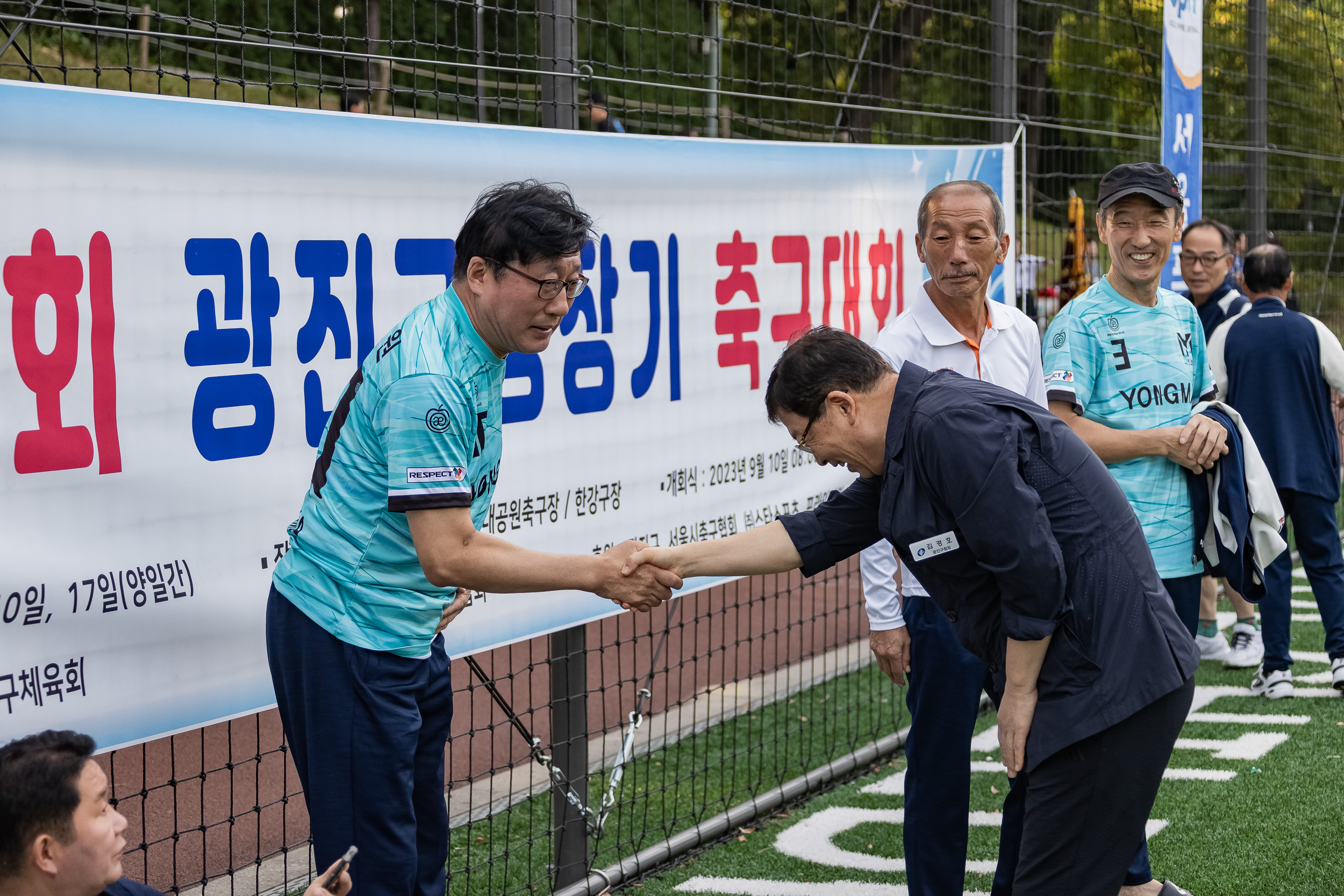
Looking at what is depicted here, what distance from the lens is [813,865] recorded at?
14.5 ft

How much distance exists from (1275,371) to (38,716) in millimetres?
5545

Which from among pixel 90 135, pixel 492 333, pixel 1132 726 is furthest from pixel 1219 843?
pixel 90 135

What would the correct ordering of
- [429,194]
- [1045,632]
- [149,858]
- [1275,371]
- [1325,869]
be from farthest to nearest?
[1275,371], [149,858], [1325,869], [429,194], [1045,632]

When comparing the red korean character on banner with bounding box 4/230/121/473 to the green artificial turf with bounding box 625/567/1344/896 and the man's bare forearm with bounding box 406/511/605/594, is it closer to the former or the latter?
the man's bare forearm with bounding box 406/511/605/594

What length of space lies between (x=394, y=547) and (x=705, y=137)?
8.35 feet

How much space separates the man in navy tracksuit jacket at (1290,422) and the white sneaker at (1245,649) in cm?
30

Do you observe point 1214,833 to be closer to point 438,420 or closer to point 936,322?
point 936,322

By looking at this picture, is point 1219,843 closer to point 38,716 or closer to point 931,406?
point 931,406

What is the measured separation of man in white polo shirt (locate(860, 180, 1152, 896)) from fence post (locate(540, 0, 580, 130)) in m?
1.04

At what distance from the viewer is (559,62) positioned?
12.7ft

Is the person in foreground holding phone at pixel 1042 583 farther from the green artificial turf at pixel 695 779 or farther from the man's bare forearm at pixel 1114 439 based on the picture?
the green artificial turf at pixel 695 779

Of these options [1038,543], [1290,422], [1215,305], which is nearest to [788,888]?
[1038,543]

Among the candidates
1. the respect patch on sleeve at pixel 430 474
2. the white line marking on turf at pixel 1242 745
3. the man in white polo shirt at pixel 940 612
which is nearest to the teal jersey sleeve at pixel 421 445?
the respect patch on sleeve at pixel 430 474

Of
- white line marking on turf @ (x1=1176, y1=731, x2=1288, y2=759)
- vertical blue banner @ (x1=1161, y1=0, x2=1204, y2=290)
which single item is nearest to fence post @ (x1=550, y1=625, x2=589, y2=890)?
white line marking on turf @ (x1=1176, y1=731, x2=1288, y2=759)
